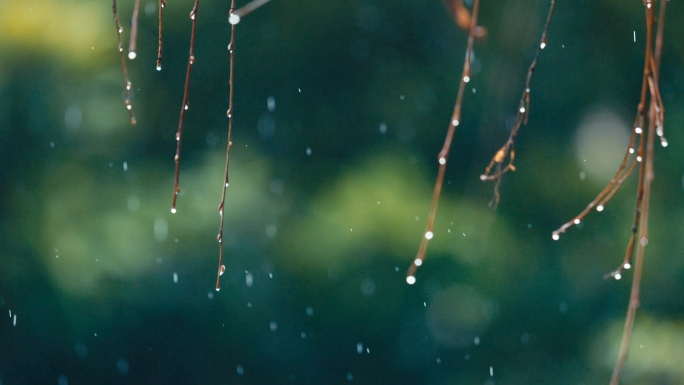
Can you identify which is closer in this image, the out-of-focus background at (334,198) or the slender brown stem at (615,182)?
the slender brown stem at (615,182)

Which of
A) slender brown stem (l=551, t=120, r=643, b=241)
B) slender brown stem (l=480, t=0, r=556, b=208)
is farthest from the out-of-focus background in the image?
slender brown stem (l=551, t=120, r=643, b=241)

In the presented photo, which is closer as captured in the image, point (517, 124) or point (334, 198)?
point (517, 124)

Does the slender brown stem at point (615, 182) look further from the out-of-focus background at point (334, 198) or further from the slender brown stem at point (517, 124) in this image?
the out-of-focus background at point (334, 198)

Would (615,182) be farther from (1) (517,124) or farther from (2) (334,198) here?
(2) (334,198)

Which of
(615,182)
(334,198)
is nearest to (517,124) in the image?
(615,182)

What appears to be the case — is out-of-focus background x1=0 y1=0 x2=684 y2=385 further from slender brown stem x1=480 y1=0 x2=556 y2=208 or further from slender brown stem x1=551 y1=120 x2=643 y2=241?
slender brown stem x1=551 y1=120 x2=643 y2=241

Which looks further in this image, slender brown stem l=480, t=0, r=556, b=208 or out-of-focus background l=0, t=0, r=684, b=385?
out-of-focus background l=0, t=0, r=684, b=385

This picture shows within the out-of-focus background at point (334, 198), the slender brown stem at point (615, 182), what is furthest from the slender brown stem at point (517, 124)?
the out-of-focus background at point (334, 198)

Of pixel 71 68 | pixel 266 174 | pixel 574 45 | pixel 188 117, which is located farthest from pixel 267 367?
pixel 574 45
